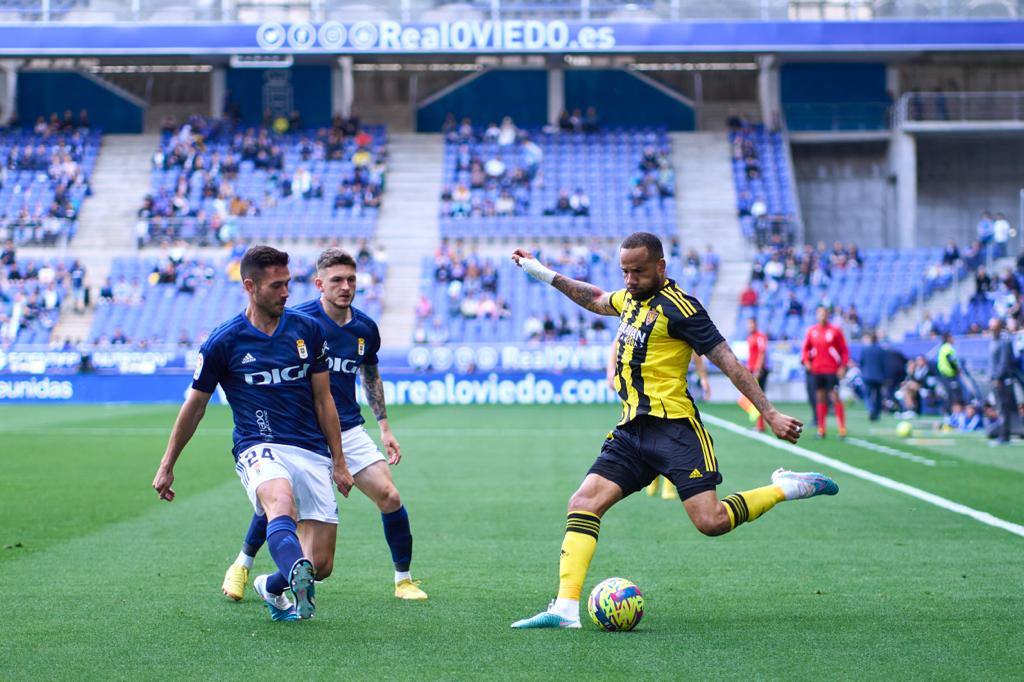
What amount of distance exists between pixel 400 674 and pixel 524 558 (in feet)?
12.3

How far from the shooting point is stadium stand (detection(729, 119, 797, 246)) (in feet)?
143

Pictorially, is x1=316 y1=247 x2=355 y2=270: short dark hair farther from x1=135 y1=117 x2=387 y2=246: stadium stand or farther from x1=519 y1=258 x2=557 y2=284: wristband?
x1=135 y1=117 x2=387 y2=246: stadium stand

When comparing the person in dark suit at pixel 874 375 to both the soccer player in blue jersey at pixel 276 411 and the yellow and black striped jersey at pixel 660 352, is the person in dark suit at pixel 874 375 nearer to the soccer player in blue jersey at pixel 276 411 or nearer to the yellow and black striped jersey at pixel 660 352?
the yellow and black striped jersey at pixel 660 352

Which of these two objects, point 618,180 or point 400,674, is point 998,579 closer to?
point 400,674

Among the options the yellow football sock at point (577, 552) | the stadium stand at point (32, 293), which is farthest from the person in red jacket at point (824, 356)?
the stadium stand at point (32, 293)

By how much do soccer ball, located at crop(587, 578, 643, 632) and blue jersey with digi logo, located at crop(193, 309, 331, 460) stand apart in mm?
1744

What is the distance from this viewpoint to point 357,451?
793cm

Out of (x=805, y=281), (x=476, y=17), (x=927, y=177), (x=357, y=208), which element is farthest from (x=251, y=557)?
(x=927, y=177)

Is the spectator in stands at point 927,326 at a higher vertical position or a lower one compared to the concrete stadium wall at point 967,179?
lower

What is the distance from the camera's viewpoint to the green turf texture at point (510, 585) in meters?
6.09

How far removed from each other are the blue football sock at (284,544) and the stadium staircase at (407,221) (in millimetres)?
33041

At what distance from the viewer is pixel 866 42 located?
4622 centimetres

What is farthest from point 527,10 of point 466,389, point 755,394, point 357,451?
point 755,394

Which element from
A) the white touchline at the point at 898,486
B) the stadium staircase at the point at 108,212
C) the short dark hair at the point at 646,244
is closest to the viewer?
the short dark hair at the point at 646,244
